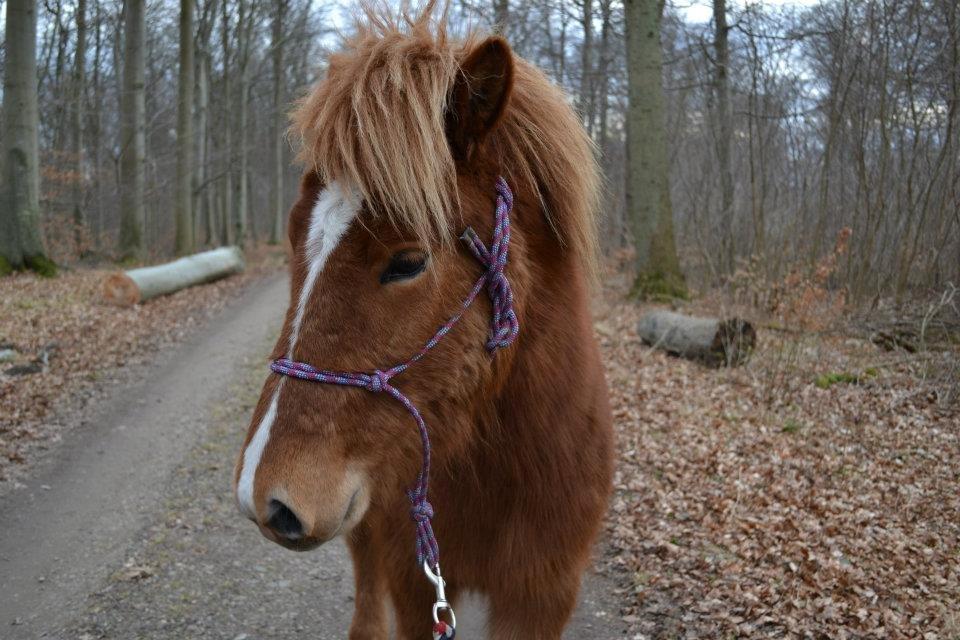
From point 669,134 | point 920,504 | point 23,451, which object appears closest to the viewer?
point 920,504

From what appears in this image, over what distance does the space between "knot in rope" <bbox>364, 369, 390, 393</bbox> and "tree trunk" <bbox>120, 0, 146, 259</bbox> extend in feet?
57.3

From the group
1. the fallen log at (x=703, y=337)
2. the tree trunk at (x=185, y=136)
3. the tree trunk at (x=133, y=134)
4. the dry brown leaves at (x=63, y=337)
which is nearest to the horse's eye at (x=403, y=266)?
the dry brown leaves at (x=63, y=337)

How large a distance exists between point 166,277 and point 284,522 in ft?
44.8

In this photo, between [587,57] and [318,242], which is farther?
[587,57]

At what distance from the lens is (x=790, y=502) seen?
4.85 metres

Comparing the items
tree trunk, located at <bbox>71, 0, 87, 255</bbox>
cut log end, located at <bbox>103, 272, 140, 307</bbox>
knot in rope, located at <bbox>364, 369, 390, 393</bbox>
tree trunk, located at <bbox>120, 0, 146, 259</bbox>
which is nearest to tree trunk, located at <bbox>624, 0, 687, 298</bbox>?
cut log end, located at <bbox>103, 272, 140, 307</bbox>

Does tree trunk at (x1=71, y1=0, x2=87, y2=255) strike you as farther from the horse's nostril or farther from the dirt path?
the horse's nostril

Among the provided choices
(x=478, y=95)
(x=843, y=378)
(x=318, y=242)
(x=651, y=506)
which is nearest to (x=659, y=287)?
(x=843, y=378)

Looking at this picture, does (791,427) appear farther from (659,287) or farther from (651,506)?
(659,287)

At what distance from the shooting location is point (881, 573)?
152 inches

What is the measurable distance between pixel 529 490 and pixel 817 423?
17.0 ft

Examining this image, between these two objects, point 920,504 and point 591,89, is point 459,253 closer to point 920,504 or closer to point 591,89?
point 920,504

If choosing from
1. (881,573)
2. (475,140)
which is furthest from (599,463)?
(881,573)

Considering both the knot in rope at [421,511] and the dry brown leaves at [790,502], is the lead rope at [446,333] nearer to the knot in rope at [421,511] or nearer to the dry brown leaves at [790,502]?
the knot in rope at [421,511]
